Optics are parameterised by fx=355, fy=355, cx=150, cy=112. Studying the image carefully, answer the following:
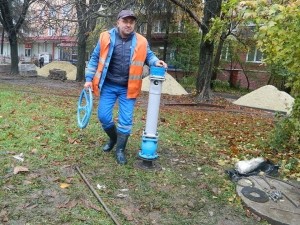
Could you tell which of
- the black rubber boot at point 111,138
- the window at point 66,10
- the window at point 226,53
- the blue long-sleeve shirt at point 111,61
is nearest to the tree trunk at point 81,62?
the window at point 66,10

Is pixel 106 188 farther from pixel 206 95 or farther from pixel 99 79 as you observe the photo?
pixel 206 95

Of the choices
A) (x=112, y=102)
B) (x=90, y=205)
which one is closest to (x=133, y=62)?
(x=112, y=102)

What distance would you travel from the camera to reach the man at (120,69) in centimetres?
452

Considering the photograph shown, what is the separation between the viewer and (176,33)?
31125mm

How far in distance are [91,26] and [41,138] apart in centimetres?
1253

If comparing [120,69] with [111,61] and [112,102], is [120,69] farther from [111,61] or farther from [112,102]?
[112,102]

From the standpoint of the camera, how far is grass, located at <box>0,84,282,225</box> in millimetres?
3438

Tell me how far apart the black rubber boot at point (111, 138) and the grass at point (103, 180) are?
0.15 meters

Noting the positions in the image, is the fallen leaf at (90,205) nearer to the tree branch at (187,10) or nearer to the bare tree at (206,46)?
the tree branch at (187,10)

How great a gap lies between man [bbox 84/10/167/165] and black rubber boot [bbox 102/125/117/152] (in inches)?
2.6

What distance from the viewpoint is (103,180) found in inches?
165

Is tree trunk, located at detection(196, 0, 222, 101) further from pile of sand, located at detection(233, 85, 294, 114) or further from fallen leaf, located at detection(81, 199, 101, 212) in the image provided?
fallen leaf, located at detection(81, 199, 101, 212)

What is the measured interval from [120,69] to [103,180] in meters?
A: 1.44

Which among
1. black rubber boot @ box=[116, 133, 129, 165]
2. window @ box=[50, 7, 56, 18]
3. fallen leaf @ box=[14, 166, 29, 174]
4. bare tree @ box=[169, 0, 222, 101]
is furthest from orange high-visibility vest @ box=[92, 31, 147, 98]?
window @ box=[50, 7, 56, 18]
